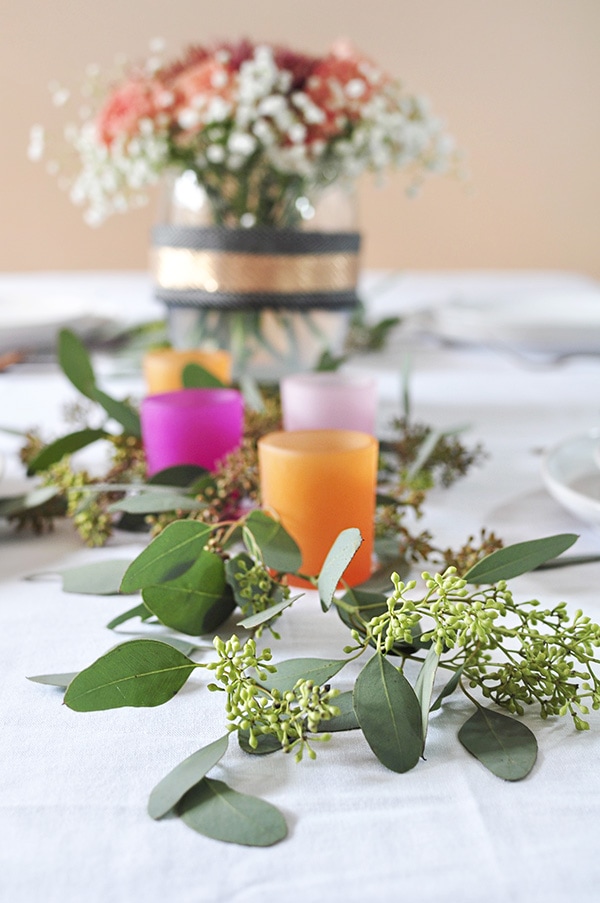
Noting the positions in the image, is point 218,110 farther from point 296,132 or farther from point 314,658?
point 314,658

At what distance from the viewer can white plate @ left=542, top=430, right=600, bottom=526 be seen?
0.68 metres

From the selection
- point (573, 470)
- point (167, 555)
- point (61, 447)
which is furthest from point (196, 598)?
point (573, 470)

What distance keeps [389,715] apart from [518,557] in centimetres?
13

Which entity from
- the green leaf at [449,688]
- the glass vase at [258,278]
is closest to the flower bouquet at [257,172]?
the glass vase at [258,278]

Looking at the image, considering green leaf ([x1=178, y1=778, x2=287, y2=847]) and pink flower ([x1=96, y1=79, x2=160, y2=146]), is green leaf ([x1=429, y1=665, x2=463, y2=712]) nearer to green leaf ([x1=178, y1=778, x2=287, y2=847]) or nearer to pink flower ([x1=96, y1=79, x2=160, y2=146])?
green leaf ([x1=178, y1=778, x2=287, y2=847])

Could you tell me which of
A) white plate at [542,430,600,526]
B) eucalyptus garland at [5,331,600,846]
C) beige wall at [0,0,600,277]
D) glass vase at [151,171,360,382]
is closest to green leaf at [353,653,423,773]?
eucalyptus garland at [5,331,600,846]

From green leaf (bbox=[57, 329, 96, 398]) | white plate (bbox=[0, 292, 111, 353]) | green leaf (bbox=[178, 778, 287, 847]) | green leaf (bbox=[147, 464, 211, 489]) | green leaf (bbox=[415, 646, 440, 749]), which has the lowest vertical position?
white plate (bbox=[0, 292, 111, 353])

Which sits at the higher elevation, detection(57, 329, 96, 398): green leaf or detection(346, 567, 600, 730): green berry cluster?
detection(57, 329, 96, 398): green leaf

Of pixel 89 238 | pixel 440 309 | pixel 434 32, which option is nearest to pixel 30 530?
pixel 440 309

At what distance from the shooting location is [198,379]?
84 cm

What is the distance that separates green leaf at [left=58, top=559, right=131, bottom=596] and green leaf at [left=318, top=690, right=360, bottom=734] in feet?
0.66

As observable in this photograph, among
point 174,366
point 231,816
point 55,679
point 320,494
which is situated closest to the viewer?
point 231,816

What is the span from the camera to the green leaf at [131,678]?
0.42m

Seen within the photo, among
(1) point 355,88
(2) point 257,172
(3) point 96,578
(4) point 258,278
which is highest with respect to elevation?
(1) point 355,88
